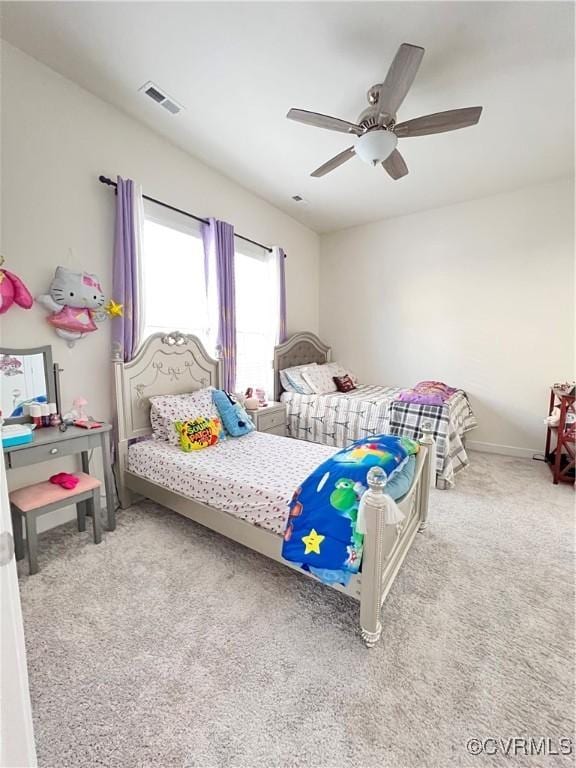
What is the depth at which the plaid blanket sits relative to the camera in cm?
295

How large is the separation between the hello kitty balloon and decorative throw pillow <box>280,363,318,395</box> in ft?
7.23

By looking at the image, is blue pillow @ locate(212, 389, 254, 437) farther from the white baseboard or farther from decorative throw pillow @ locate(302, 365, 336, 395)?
the white baseboard

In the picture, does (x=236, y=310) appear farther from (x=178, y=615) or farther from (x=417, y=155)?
(x=178, y=615)

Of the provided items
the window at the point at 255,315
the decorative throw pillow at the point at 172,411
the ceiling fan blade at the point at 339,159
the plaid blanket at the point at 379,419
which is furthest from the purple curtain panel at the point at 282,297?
the decorative throw pillow at the point at 172,411

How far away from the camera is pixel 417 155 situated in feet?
9.62

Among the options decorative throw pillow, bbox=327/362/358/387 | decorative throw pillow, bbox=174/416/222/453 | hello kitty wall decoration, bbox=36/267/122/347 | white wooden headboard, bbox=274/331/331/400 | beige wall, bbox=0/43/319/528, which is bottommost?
decorative throw pillow, bbox=174/416/222/453

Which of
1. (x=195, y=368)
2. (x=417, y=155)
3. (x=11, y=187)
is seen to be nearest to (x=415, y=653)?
(x=195, y=368)

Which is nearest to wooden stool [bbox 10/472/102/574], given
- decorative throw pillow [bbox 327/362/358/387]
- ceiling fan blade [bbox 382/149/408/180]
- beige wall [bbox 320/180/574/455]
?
ceiling fan blade [bbox 382/149/408/180]

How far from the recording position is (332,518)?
1422mm

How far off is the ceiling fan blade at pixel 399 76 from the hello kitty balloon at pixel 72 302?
7.05 feet

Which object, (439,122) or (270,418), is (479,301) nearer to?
(439,122)

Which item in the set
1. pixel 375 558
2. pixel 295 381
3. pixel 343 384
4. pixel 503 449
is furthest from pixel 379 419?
pixel 375 558

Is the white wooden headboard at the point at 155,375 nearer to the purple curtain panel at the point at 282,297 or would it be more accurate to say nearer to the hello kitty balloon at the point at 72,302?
the hello kitty balloon at the point at 72,302

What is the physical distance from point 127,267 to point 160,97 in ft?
3.88
